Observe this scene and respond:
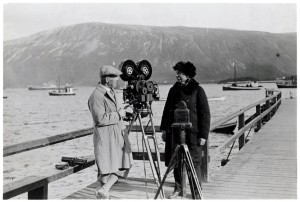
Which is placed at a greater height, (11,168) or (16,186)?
(16,186)

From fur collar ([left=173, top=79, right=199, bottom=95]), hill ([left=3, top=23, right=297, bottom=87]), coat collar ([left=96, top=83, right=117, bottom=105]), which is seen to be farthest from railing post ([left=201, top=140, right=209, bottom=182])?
hill ([left=3, top=23, right=297, bottom=87])

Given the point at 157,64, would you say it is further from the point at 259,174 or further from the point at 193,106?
the point at 193,106

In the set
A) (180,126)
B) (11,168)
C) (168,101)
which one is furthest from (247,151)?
(11,168)

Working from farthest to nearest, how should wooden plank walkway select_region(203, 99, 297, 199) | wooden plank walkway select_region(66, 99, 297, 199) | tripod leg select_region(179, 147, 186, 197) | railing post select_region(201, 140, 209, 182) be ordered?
railing post select_region(201, 140, 209, 182) < wooden plank walkway select_region(203, 99, 297, 199) < wooden plank walkway select_region(66, 99, 297, 199) < tripod leg select_region(179, 147, 186, 197)

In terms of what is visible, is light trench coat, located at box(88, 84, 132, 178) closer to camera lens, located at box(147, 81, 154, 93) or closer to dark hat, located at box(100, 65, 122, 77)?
dark hat, located at box(100, 65, 122, 77)

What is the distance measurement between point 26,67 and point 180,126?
158 meters

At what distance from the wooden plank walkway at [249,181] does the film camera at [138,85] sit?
1.07 meters

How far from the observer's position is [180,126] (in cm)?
379

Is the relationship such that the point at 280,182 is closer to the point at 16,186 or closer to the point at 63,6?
the point at 16,186

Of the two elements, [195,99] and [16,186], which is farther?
[195,99]

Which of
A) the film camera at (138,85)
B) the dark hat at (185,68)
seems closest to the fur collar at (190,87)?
the dark hat at (185,68)

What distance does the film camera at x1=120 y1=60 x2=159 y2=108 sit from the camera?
407 cm

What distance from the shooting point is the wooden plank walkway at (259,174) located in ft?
15.0

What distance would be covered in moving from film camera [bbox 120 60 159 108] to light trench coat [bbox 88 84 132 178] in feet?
0.80
